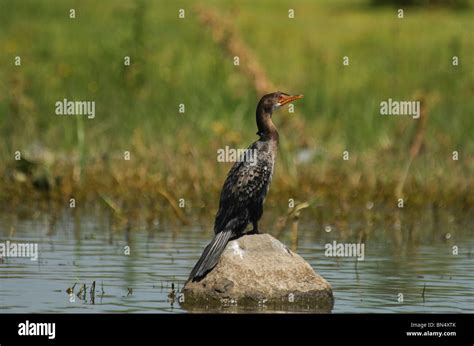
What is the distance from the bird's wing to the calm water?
97 centimetres

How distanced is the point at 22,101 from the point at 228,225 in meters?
9.94

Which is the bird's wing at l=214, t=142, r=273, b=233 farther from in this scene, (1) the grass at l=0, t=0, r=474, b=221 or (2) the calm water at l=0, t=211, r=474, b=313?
(1) the grass at l=0, t=0, r=474, b=221

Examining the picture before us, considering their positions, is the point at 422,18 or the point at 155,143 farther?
the point at 422,18

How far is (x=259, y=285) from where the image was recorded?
47.4 feet

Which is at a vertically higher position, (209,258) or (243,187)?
(243,187)

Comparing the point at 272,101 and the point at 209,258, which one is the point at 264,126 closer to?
the point at 272,101

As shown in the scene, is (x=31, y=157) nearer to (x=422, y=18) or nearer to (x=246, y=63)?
(x=246, y=63)

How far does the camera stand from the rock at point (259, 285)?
47.3ft

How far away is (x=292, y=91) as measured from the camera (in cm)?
2738

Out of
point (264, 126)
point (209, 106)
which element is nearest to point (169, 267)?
point (264, 126)
